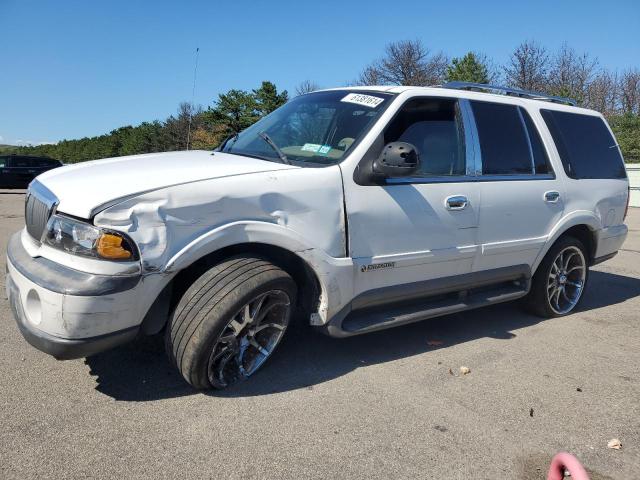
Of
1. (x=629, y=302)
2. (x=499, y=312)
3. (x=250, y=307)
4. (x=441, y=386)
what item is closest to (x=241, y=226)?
(x=250, y=307)

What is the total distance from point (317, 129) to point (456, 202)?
3.73ft

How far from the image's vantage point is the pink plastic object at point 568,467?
1793 mm

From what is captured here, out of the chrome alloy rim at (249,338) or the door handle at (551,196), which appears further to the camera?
the door handle at (551,196)

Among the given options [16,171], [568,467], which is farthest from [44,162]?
[568,467]

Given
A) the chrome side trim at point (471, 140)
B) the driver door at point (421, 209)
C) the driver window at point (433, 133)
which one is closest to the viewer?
the driver door at point (421, 209)

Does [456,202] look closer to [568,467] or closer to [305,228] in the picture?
[305,228]

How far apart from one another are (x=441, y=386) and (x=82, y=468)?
2.11m

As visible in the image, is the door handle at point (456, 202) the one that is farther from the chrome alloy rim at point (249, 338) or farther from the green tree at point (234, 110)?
the green tree at point (234, 110)

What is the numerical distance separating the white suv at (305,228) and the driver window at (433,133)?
12 mm

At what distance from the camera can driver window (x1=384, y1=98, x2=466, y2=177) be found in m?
3.64

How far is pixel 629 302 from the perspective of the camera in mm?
5637

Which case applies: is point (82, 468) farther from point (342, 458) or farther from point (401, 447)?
point (401, 447)

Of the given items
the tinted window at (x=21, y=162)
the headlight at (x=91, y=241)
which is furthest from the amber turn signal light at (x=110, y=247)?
the tinted window at (x=21, y=162)

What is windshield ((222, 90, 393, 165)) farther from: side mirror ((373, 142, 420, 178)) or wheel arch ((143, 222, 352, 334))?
wheel arch ((143, 222, 352, 334))
